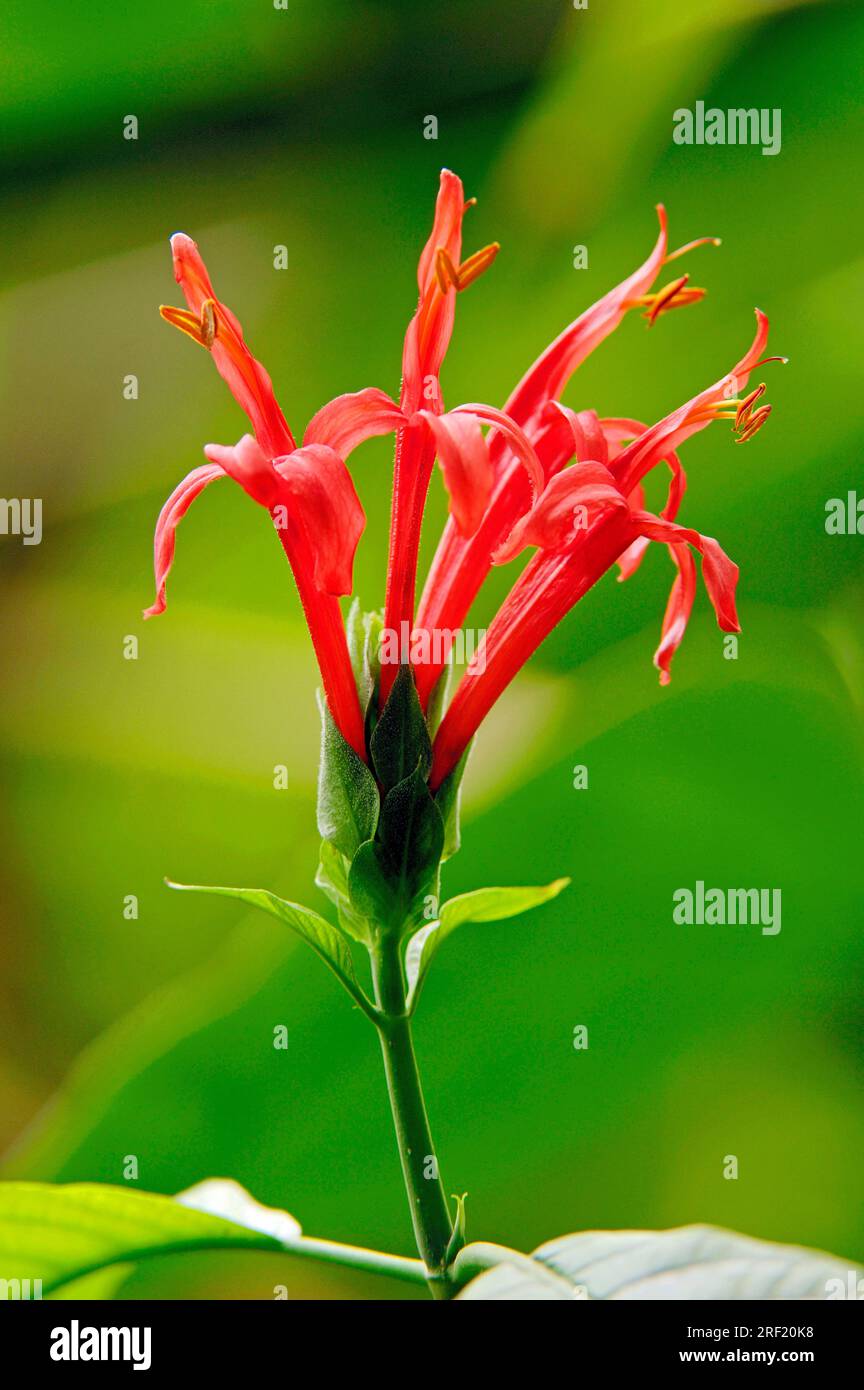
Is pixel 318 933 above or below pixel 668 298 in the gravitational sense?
below

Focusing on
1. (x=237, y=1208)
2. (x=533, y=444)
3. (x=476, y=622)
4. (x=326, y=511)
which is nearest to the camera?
(x=326, y=511)

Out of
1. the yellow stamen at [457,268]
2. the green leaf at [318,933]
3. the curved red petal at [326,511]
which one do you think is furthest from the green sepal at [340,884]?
the yellow stamen at [457,268]

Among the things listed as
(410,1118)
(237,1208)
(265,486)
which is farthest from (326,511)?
(237,1208)

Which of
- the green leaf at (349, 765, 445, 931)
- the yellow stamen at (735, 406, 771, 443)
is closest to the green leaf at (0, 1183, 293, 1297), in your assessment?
the green leaf at (349, 765, 445, 931)

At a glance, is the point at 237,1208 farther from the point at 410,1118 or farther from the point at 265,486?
the point at 265,486

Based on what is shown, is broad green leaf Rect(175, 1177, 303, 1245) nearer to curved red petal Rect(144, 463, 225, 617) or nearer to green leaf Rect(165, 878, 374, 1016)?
green leaf Rect(165, 878, 374, 1016)

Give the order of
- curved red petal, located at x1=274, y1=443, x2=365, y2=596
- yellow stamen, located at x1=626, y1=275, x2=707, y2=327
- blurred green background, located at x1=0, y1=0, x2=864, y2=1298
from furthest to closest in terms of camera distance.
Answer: blurred green background, located at x1=0, y1=0, x2=864, y2=1298 → yellow stamen, located at x1=626, y1=275, x2=707, y2=327 → curved red petal, located at x1=274, y1=443, x2=365, y2=596

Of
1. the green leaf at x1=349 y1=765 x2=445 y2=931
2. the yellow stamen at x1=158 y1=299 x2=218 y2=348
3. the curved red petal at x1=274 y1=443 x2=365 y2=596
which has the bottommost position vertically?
the green leaf at x1=349 y1=765 x2=445 y2=931
